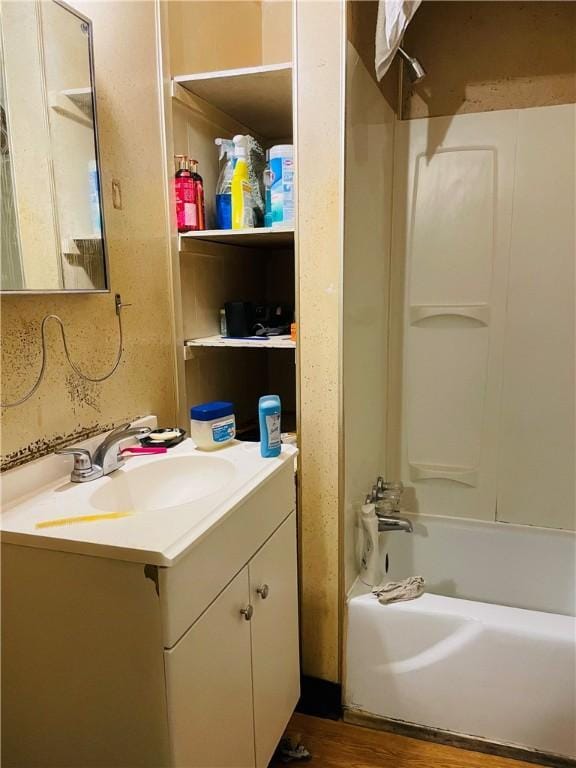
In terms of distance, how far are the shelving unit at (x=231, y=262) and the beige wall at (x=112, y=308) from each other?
0.10m

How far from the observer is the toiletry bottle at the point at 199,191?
1638mm

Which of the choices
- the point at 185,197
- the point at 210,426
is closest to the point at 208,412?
the point at 210,426

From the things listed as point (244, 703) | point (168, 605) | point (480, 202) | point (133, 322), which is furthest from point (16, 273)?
point (480, 202)

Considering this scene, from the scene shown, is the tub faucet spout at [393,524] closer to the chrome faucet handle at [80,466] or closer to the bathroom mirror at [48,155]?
the chrome faucet handle at [80,466]

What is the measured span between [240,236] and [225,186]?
0.16 metres

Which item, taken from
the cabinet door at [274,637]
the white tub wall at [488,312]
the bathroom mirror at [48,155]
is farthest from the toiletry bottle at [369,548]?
the bathroom mirror at [48,155]

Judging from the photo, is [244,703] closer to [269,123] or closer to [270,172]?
[270,172]

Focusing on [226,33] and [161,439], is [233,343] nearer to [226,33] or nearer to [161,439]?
[161,439]

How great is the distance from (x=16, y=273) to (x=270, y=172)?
32.3 inches

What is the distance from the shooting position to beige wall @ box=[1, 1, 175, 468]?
113cm

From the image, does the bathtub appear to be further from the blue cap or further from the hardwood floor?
the blue cap

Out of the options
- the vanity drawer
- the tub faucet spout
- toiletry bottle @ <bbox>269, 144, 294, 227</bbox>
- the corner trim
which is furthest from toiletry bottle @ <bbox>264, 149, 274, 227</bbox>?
the corner trim

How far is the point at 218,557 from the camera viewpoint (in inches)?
40.8

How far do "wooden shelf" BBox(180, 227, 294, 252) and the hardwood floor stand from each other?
4.81ft
